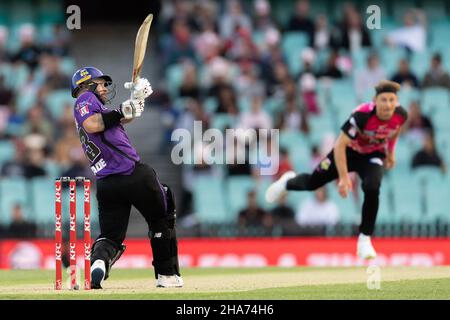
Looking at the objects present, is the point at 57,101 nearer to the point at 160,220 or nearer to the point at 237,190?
the point at 237,190

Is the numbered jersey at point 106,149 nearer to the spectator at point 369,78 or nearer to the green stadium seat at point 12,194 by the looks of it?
the green stadium seat at point 12,194

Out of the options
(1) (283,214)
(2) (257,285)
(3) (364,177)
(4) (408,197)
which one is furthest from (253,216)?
(2) (257,285)

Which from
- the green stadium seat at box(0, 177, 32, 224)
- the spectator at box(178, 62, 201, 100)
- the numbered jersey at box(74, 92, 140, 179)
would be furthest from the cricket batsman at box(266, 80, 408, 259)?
the spectator at box(178, 62, 201, 100)

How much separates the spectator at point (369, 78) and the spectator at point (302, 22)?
5.09ft

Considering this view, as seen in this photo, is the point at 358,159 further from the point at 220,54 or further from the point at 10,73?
the point at 10,73

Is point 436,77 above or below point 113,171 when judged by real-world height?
above

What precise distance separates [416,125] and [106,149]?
1025 cm

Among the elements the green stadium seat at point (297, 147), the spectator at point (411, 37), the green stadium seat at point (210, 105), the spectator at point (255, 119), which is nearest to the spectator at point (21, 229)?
the spectator at point (255, 119)

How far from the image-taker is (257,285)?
11.0 m
